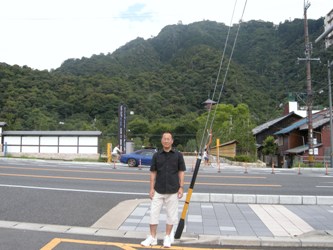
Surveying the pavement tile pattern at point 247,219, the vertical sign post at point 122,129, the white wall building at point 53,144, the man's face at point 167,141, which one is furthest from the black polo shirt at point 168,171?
the white wall building at point 53,144

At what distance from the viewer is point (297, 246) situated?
19.3 feet

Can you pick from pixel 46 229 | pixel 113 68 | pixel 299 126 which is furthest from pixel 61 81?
pixel 46 229

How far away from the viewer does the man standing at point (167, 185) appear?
573 centimetres

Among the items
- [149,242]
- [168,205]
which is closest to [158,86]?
[168,205]

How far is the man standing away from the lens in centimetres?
573

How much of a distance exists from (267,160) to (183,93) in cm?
2610

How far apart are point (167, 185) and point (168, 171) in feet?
0.73

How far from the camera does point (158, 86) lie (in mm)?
77062

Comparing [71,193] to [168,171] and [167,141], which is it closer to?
[168,171]

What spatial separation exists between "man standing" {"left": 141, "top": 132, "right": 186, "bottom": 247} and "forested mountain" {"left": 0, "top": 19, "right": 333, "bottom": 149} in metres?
39.0

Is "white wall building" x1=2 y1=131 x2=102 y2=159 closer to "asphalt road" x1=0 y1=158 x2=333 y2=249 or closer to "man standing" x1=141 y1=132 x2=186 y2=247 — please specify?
"asphalt road" x1=0 y1=158 x2=333 y2=249

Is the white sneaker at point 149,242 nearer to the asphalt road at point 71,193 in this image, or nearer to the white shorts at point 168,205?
the white shorts at point 168,205

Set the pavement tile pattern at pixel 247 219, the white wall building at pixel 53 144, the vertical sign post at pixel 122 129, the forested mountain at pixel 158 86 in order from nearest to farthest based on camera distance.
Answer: the pavement tile pattern at pixel 247 219
the vertical sign post at pixel 122 129
the white wall building at pixel 53 144
the forested mountain at pixel 158 86

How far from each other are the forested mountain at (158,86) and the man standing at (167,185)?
39.0 metres
